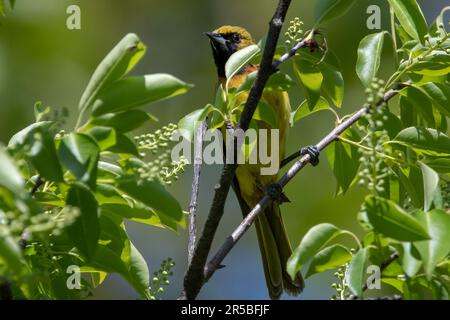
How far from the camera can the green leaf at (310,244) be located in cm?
207

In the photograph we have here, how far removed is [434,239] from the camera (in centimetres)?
189

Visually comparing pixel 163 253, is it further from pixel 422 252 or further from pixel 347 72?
pixel 422 252

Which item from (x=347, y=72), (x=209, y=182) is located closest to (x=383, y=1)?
(x=347, y=72)

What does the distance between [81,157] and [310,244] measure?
68cm

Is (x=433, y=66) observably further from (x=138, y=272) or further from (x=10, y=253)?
(x=10, y=253)

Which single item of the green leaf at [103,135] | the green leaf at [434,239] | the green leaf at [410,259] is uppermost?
the green leaf at [103,135]

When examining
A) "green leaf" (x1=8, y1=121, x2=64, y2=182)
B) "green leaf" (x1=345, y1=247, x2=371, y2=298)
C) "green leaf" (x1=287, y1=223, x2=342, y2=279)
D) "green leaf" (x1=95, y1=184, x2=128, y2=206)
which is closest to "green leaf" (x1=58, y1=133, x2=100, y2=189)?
"green leaf" (x1=8, y1=121, x2=64, y2=182)

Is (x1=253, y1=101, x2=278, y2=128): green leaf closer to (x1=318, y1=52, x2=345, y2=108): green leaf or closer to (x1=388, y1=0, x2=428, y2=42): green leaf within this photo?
(x1=318, y1=52, x2=345, y2=108): green leaf

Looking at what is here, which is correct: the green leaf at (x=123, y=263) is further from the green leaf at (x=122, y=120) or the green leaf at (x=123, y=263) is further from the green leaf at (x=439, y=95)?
the green leaf at (x=439, y=95)

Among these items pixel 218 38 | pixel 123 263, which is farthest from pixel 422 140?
pixel 218 38

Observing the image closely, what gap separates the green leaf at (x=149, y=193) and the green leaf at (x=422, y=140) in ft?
2.63

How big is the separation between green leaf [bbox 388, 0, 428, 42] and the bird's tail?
2029 millimetres

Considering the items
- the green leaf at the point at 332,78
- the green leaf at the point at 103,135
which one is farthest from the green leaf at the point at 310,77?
the green leaf at the point at 103,135
